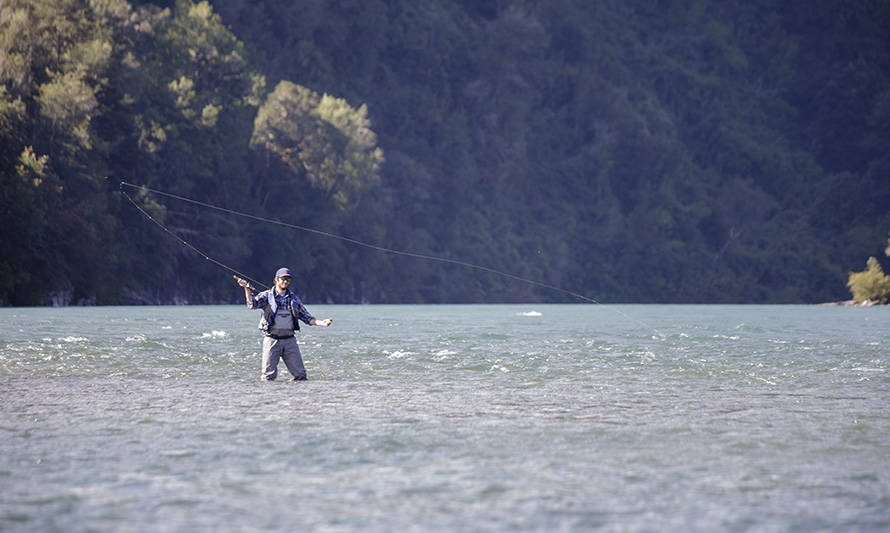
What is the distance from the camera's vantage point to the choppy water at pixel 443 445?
7.03 metres

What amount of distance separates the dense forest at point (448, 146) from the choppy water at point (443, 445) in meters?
32.2

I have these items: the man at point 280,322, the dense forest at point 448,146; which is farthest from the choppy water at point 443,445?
the dense forest at point 448,146

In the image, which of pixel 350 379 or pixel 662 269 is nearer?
pixel 350 379

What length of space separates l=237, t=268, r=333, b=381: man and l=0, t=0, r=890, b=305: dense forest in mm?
31859

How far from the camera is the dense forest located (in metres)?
48.9

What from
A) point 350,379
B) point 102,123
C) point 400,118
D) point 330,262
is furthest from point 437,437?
point 400,118

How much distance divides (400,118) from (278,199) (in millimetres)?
26047

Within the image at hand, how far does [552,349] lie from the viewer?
2305 cm

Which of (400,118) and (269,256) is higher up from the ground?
(400,118)

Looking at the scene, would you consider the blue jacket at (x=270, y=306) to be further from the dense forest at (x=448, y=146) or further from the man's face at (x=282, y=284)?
the dense forest at (x=448, y=146)

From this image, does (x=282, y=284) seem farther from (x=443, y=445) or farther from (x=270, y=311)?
(x=443, y=445)

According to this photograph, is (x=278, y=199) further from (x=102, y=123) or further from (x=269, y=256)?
(x=102, y=123)

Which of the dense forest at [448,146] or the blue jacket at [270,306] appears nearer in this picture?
the blue jacket at [270,306]

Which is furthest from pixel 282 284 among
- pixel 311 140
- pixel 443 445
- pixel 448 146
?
pixel 448 146
